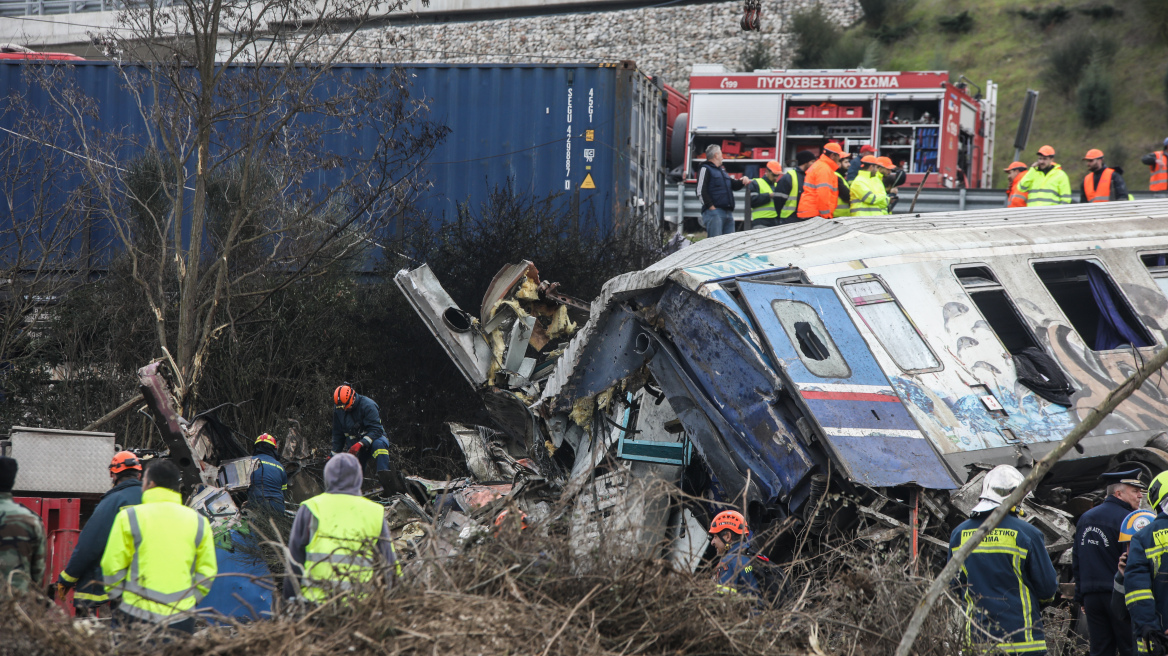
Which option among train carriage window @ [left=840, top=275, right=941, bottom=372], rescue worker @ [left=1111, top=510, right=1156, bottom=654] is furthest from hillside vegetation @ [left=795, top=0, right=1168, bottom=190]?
rescue worker @ [left=1111, top=510, right=1156, bottom=654]

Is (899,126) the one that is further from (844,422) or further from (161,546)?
(161,546)

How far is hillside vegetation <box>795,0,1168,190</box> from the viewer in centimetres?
3128

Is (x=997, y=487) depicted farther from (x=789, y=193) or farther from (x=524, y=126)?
(x=524, y=126)

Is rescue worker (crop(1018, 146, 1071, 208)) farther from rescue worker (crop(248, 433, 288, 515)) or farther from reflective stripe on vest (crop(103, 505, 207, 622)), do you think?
reflective stripe on vest (crop(103, 505, 207, 622))

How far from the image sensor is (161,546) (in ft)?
15.6

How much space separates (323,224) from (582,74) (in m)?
4.27

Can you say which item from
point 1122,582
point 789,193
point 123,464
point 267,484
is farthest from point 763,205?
point 123,464

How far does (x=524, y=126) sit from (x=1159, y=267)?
8.81m

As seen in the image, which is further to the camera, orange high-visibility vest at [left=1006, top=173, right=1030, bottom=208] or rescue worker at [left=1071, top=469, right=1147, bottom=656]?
orange high-visibility vest at [left=1006, top=173, right=1030, bottom=208]

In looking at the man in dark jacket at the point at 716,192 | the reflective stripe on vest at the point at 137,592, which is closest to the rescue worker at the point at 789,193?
the man in dark jacket at the point at 716,192

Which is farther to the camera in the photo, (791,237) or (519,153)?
(519,153)

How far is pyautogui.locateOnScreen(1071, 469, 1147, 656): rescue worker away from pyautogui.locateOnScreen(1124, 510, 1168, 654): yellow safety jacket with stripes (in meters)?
0.45

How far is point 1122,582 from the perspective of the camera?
5609 mm

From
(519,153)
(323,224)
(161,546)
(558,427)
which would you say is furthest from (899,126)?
(161,546)
